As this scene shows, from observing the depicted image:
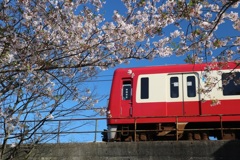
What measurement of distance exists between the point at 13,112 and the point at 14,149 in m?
2.12

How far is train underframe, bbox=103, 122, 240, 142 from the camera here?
1074 centimetres

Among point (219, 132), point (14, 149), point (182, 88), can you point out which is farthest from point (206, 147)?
point (14, 149)

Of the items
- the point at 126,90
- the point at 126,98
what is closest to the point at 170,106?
the point at 126,98

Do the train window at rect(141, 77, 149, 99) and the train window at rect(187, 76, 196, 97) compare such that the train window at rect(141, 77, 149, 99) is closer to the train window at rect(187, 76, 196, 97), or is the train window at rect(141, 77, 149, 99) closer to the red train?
the red train

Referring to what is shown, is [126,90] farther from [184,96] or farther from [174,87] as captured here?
[184,96]

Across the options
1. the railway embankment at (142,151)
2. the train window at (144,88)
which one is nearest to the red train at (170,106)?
the train window at (144,88)

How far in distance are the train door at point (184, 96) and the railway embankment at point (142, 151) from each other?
1449mm

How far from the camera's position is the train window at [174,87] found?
11336mm

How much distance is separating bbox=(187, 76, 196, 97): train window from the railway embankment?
181cm

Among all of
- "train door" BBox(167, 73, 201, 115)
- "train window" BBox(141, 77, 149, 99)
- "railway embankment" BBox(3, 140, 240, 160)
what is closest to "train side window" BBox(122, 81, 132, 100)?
"train window" BBox(141, 77, 149, 99)

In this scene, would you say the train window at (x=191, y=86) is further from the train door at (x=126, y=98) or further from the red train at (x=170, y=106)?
the train door at (x=126, y=98)

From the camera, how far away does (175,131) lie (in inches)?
436

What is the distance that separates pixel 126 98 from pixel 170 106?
4.78 ft

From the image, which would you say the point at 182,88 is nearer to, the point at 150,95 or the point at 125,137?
the point at 150,95
